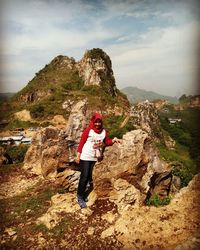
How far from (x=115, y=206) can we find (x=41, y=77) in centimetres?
7609

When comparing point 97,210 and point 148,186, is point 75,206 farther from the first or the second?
point 148,186

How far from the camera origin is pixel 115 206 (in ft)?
22.5

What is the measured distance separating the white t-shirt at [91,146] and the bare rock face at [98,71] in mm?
58382

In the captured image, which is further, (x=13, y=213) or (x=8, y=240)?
(x=13, y=213)

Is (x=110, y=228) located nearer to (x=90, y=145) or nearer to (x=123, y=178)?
(x=123, y=178)

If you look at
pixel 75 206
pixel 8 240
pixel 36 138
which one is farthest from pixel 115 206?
pixel 36 138

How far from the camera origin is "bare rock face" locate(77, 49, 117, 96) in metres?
66.9

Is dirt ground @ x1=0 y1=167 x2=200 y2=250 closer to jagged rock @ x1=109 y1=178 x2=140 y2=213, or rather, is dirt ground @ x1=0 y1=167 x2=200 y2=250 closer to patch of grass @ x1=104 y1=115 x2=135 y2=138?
jagged rock @ x1=109 y1=178 x2=140 y2=213

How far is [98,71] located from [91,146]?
63278 millimetres

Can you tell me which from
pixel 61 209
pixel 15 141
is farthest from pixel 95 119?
pixel 15 141

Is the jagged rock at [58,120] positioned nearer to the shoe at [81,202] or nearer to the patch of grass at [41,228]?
the shoe at [81,202]

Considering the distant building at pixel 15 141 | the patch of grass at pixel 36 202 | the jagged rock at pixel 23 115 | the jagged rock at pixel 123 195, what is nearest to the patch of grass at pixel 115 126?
the distant building at pixel 15 141

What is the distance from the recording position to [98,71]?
68.1 meters

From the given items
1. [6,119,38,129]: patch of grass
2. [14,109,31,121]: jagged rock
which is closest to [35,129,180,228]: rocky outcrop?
[6,119,38,129]: patch of grass
